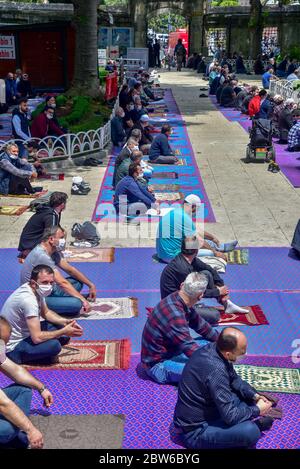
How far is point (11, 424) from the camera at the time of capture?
5238mm

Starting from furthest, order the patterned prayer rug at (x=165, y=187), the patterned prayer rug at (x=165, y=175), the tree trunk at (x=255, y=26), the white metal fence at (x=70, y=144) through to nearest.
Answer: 1. the tree trunk at (x=255, y=26)
2. the white metal fence at (x=70, y=144)
3. the patterned prayer rug at (x=165, y=175)
4. the patterned prayer rug at (x=165, y=187)

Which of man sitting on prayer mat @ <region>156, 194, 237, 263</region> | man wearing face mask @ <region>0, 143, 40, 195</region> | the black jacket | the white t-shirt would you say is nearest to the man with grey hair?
the white t-shirt

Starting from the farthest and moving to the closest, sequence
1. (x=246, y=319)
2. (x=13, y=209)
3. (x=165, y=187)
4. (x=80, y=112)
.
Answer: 1. (x=80, y=112)
2. (x=165, y=187)
3. (x=13, y=209)
4. (x=246, y=319)

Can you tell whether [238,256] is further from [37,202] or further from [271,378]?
[37,202]

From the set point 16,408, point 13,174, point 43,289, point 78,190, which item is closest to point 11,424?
point 16,408

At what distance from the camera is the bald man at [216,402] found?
5.34 meters

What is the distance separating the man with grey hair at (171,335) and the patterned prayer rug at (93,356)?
0.54 m

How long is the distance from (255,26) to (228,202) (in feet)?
106

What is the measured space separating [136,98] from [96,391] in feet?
53.8

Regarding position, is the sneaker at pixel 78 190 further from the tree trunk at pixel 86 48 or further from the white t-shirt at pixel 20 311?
the tree trunk at pixel 86 48

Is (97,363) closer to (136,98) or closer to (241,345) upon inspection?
(241,345)

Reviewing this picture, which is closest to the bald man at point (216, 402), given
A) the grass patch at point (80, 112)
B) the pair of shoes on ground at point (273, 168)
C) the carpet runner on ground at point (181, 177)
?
the carpet runner on ground at point (181, 177)

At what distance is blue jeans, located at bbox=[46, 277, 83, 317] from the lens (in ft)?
26.5

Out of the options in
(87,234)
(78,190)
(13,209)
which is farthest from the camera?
(78,190)
